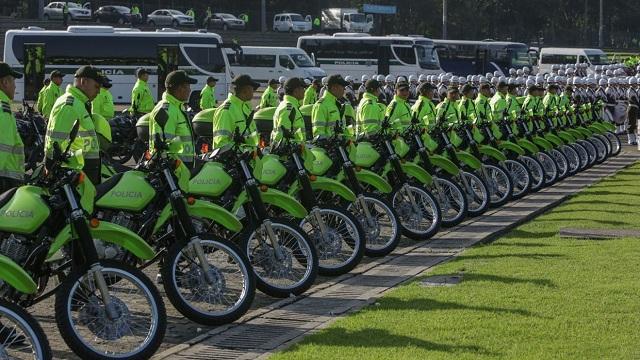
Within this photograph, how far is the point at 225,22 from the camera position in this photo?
72500 millimetres

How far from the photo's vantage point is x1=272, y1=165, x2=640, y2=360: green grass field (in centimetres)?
750

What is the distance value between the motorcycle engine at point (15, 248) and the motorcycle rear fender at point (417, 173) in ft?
21.8

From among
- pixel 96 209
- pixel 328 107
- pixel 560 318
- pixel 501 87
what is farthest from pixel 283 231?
pixel 501 87

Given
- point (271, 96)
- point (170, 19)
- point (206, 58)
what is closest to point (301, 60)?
point (206, 58)

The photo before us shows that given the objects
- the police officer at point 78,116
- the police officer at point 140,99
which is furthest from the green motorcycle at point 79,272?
the police officer at point 140,99

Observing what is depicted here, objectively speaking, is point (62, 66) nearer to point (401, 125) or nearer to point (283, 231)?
point (401, 125)

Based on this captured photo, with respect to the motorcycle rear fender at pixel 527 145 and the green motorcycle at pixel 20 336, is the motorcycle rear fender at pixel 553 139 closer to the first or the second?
the motorcycle rear fender at pixel 527 145

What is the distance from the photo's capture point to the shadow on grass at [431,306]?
8.74 metres

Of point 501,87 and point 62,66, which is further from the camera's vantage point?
point 62,66

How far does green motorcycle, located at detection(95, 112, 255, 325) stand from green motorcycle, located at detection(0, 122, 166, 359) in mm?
707

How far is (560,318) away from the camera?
8.38 metres

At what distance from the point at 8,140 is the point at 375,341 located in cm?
353

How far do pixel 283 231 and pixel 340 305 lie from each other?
32.0 inches

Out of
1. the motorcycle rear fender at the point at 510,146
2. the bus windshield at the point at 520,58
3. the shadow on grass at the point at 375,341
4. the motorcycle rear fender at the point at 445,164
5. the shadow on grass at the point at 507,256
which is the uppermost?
the motorcycle rear fender at the point at 445,164
